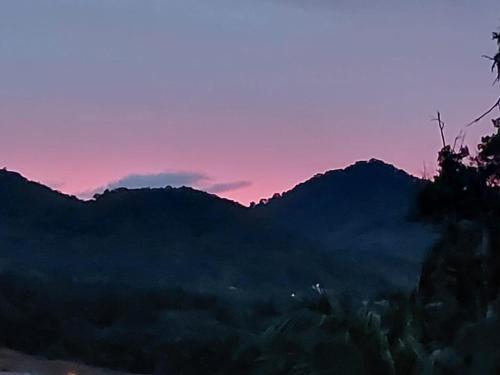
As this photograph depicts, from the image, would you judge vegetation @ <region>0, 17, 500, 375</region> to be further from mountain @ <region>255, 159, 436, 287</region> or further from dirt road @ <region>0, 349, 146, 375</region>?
dirt road @ <region>0, 349, 146, 375</region>

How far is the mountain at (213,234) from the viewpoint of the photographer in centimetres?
6500

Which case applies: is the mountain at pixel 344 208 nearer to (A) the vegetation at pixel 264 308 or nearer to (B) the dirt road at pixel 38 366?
(A) the vegetation at pixel 264 308

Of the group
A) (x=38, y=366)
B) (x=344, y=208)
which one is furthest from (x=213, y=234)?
(x=38, y=366)

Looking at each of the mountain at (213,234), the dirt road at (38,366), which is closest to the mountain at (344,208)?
the mountain at (213,234)

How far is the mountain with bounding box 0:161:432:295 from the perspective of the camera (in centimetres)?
6500

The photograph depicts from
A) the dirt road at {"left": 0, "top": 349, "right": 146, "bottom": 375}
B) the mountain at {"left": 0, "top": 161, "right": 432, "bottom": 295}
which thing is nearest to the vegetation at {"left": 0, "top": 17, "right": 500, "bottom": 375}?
the mountain at {"left": 0, "top": 161, "right": 432, "bottom": 295}

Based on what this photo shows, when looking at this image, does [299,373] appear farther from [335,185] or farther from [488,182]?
[335,185]

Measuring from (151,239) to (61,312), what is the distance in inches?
1059

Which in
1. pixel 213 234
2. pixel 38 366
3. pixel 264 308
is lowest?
pixel 38 366

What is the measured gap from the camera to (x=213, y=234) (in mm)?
76875

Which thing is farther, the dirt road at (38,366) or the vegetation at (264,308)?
the dirt road at (38,366)

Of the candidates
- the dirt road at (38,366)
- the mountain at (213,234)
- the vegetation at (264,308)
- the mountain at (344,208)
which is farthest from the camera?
the mountain at (344,208)

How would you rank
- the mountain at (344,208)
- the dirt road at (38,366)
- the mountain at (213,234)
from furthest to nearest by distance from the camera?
1. the mountain at (344,208)
2. the mountain at (213,234)
3. the dirt road at (38,366)

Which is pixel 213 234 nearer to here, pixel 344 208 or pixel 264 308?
pixel 344 208
